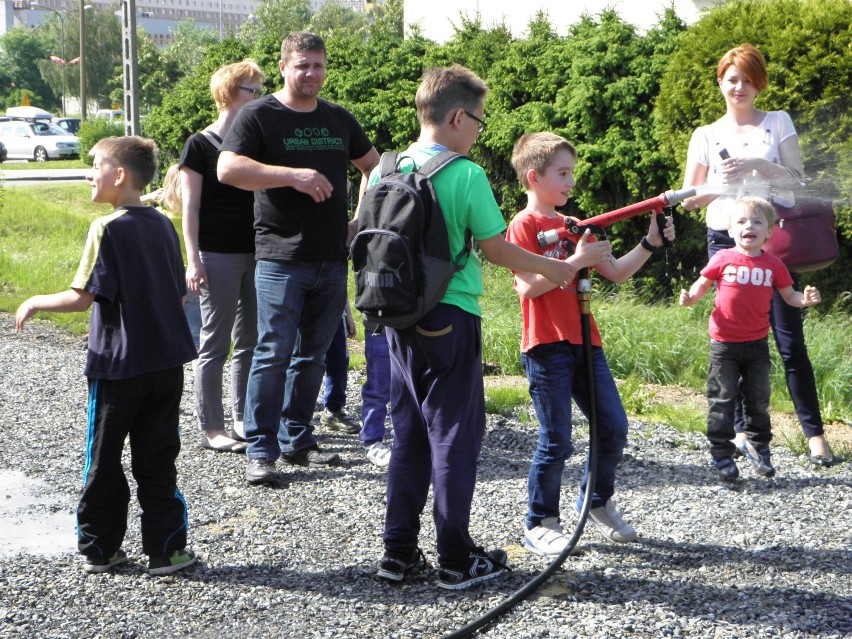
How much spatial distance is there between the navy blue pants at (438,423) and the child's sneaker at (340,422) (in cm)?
226

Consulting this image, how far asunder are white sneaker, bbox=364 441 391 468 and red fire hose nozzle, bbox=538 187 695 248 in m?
1.83

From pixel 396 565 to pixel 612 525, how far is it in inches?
36.2

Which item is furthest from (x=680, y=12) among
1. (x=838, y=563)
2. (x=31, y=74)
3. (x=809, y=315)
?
(x=31, y=74)

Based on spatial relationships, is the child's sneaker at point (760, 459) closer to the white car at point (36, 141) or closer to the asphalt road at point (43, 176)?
the asphalt road at point (43, 176)

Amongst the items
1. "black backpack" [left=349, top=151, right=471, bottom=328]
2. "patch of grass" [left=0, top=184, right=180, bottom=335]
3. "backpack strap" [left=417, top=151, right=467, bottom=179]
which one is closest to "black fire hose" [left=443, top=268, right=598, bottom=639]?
"black backpack" [left=349, top=151, right=471, bottom=328]

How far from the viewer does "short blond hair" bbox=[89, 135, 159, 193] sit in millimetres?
4207

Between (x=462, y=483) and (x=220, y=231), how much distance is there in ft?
7.97

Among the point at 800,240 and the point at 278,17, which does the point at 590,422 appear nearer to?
the point at 800,240

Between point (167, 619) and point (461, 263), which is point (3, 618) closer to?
point (167, 619)

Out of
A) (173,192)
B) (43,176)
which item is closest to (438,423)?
(173,192)

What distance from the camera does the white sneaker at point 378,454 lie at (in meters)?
5.58

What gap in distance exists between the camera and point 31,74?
87000 millimetres

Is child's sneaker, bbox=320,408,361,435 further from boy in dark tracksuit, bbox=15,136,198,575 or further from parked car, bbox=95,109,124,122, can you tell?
parked car, bbox=95,109,124,122

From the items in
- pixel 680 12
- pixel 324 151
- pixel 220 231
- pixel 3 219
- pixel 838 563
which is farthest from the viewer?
pixel 3 219
